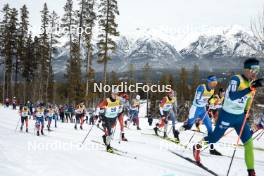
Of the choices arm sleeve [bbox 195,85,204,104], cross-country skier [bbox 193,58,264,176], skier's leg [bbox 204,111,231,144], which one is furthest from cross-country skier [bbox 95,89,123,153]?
cross-country skier [bbox 193,58,264,176]

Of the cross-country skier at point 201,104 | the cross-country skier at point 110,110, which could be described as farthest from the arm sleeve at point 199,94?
the cross-country skier at point 110,110

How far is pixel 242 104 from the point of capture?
260 inches

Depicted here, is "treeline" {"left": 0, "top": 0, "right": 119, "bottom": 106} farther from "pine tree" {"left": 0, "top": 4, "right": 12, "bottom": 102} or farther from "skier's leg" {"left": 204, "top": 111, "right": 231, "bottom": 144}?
"skier's leg" {"left": 204, "top": 111, "right": 231, "bottom": 144}

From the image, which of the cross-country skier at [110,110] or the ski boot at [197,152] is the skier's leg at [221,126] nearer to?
the ski boot at [197,152]

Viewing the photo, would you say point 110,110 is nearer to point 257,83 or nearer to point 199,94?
point 199,94

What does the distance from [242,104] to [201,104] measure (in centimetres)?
375

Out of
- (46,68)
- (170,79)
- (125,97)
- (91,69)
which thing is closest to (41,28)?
(46,68)

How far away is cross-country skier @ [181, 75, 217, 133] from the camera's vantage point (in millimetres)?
10211

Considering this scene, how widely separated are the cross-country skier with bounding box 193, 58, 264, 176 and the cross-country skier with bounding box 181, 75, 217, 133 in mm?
3265

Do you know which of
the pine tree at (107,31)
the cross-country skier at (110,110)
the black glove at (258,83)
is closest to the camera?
the black glove at (258,83)

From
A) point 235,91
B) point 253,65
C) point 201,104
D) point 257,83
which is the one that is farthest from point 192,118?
point 257,83

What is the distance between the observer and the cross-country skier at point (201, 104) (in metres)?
10.2

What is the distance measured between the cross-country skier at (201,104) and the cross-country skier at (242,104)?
3265mm

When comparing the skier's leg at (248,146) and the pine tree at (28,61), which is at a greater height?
the pine tree at (28,61)
